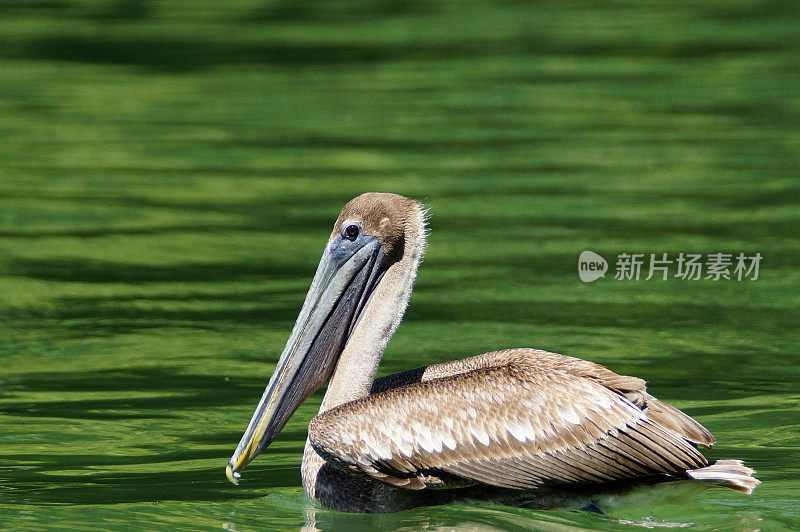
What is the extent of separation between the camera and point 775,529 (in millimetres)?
5707

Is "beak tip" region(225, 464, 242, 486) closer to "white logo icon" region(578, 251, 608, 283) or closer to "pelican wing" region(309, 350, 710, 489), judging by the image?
"pelican wing" region(309, 350, 710, 489)

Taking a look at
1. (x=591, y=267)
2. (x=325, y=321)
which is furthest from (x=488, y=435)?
(x=591, y=267)

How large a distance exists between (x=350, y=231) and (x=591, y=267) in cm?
394

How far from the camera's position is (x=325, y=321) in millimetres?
6234

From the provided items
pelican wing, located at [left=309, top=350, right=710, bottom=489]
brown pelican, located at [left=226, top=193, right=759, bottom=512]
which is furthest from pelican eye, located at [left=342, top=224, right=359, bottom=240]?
pelican wing, located at [left=309, top=350, right=710, bottom=489]

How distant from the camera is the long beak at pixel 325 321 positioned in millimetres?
6141

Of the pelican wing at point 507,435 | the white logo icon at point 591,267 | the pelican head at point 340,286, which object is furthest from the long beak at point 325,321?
the white logo icon at point 591,267

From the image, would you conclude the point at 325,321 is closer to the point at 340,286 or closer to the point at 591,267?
the point at 340,286

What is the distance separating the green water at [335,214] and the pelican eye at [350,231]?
1148mm

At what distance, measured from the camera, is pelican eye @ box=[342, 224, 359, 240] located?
20.3 feet

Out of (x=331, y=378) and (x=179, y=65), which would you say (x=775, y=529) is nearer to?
(x=331, y=378)

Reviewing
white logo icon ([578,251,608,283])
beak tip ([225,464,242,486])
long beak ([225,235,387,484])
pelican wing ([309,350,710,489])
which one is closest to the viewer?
pelican wing ([309,350,710,489])

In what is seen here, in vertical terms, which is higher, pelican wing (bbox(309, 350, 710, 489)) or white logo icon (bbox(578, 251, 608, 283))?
white logo icon (bbox(578, 251, 608, 283))

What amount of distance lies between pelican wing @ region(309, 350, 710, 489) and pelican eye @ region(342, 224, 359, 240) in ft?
2.68
